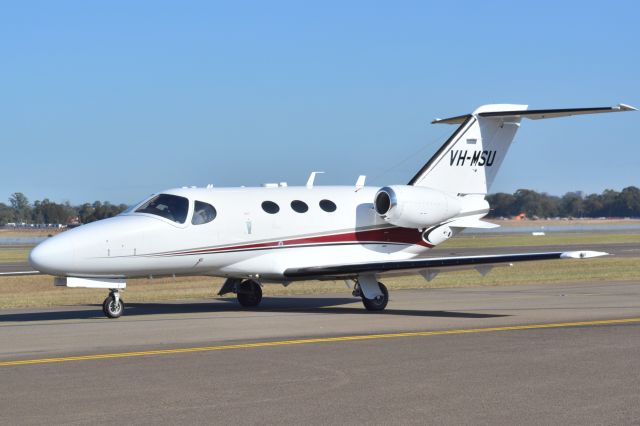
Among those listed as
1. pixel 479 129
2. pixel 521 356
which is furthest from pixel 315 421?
pixel 479 129

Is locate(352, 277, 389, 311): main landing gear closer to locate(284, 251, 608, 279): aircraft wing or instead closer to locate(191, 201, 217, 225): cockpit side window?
locate(284, 251, 608, 279): aircraft wing

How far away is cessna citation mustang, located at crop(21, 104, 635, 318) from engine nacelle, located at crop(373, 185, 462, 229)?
3 centimetres

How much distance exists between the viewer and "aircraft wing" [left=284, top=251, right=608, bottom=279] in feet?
58.3

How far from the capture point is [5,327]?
55.0 ft

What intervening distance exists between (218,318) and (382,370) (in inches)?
300

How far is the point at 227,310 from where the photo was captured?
20.3 m

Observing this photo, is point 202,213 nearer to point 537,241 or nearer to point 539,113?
point 539,113

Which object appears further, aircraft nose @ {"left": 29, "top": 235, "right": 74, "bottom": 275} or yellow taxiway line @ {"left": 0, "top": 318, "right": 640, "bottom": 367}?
aircraft nose @ {"left": 29, "top": 235, "right": 74, "bottom": 275}

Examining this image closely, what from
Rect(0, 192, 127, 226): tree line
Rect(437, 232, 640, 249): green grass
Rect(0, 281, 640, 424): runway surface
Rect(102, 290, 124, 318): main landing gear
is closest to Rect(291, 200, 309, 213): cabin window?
Rect(0, 281, 640, 424): runway surface

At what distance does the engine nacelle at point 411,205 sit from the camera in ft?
67.3

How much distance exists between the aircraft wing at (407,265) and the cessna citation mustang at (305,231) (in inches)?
0.9

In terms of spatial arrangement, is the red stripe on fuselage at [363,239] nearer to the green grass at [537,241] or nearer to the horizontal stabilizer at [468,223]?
the horizontal stabilizer at [468,223]

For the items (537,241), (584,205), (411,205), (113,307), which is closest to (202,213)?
(113,307)

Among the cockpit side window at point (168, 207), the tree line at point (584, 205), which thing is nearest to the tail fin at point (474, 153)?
the cockpit side window at point (168, 207)
